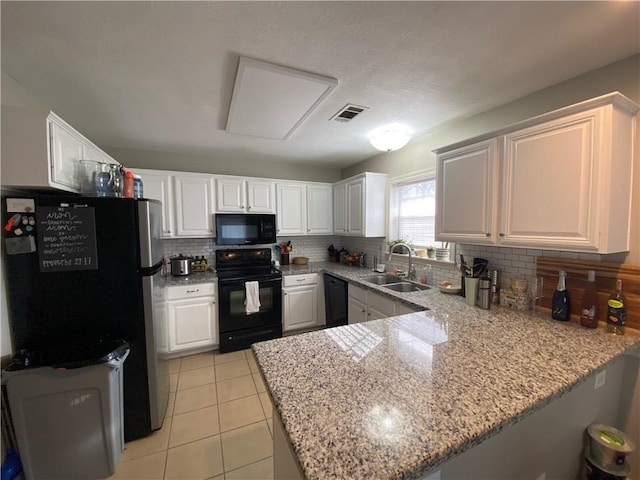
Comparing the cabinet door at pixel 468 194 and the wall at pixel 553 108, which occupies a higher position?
the wall at pixel 553 108

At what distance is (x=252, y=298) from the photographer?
A: 3066mm

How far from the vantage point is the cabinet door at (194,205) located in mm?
3172

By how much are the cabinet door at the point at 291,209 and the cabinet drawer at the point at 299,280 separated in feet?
2.27

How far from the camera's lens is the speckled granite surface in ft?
2.30

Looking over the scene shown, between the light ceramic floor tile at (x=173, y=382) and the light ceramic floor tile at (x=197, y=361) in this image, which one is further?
the light ceramic floor tile at (x=197, y=361)

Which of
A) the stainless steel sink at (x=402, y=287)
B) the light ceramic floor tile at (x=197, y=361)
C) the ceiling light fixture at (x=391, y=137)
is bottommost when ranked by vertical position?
the light ceramic floor tile at (x=197, y=361)

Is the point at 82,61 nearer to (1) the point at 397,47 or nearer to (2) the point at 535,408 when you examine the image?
(1) the point at 397,47

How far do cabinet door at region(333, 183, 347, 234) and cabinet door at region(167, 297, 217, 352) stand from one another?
1972 mm

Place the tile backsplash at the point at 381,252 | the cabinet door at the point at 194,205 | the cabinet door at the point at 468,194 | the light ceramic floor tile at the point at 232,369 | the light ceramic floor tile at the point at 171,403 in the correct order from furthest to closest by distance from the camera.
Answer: the cabinet door at the point at 194,205, the light ceramic floor tile at the point at 232,369, the light ceramic floor tile at the point at 171,403, the tile backsplash at the point at 381,252, the cabinet door at the point at 468,194

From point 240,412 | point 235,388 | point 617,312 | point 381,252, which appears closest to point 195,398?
point 235,388

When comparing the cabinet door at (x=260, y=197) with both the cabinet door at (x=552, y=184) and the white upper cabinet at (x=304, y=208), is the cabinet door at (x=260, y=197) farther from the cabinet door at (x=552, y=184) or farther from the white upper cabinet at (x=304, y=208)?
the cabinet door at (x=552, y=184)

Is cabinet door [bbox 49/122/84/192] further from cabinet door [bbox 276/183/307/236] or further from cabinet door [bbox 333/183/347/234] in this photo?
cabinet door [bbox 333/183/347/234]

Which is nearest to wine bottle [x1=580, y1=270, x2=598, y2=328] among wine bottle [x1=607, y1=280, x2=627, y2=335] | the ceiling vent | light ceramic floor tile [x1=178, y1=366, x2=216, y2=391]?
wine bottle [x1=607, y1=280, x2=627, y2=335]

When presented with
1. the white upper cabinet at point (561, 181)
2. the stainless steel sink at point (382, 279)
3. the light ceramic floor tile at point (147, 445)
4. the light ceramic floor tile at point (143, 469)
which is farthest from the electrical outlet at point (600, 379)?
the light ceramic floor tile at point (147, 445)
